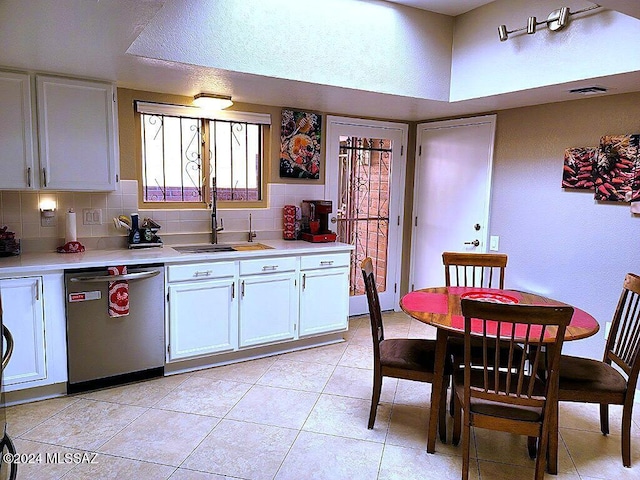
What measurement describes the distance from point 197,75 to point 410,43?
1.61 meters

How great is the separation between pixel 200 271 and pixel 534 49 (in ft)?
9.06

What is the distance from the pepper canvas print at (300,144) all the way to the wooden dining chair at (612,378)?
8.98 feet

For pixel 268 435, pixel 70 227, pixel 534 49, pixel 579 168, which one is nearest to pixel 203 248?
pixel 70 227

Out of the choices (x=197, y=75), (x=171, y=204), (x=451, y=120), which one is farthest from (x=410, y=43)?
(x=171, y=204)

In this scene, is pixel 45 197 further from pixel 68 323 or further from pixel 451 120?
pixel 451 120

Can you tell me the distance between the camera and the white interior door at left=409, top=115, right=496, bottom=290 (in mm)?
4172

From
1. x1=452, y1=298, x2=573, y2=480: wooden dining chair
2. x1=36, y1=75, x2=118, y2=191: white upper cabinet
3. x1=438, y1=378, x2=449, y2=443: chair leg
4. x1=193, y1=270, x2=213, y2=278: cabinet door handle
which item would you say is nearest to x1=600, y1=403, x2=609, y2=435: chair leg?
x1=452, y1=298, x2=573, y2=480: wooden dining chair

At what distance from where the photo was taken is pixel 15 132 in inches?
114

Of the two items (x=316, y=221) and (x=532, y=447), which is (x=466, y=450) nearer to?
(x=532, y=447)

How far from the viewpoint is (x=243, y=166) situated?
4.15 metres

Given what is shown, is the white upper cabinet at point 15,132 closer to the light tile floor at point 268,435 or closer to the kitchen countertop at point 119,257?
the kitchen countertop at point 119,257

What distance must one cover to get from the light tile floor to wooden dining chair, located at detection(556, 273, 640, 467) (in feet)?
0.90

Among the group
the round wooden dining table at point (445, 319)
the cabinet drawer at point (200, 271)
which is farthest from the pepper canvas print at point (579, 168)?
the cabinet drawer at point (200, 271)

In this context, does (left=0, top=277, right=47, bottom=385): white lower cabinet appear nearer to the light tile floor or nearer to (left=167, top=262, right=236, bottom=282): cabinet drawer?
the light tile floor
